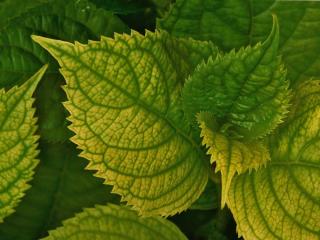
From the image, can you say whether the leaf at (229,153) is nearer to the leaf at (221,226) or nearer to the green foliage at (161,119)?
the green foliage at (161,119)

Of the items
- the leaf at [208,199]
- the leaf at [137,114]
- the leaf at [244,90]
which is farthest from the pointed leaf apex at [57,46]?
the leaf at [208,199]

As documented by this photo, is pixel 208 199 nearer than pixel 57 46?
No

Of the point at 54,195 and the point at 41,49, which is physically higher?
the point at 41,49

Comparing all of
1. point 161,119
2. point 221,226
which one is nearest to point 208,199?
point 221,226

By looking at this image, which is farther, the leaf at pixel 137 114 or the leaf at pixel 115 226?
the leaf at pixel 115 226

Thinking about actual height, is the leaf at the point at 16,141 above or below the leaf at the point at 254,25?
below

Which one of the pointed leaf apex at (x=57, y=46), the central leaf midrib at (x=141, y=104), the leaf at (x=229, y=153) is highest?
the pointed leaf apex at (x=57, y=46)

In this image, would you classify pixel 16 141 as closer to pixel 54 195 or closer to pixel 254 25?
pixel 54 195
